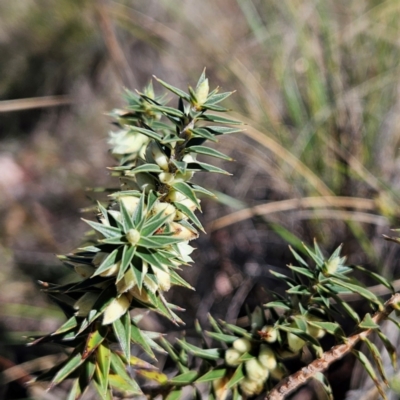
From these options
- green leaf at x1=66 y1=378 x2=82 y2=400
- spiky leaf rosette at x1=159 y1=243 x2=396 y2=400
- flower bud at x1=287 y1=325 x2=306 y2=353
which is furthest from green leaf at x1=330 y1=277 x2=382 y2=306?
green leaf at x1=66 y1=378 x2=82 y2=400

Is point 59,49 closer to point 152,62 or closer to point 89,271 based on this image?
point 152,62

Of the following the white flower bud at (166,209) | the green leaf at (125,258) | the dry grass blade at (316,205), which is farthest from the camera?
the dry grass blade at (316,205)

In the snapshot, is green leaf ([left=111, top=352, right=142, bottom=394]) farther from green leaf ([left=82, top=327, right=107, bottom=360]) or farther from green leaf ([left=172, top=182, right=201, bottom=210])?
green leaf ([left=172, top=182, right=201, bottom=210])

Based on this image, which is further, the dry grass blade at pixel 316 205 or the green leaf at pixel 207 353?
the dry grass blade at pixel 316 205

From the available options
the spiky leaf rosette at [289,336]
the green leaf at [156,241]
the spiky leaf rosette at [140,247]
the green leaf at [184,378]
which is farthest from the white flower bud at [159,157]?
the green leaf at [184,378]

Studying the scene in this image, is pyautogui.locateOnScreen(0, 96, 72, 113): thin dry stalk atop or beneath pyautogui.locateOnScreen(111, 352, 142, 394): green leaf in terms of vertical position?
atop

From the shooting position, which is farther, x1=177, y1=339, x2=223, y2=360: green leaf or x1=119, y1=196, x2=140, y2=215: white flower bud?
x1=177, y1=339, x2=223, y2=360: green leaf

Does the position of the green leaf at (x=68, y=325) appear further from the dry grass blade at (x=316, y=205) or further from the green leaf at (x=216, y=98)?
the dry grass blade at (x=316, y=205)
